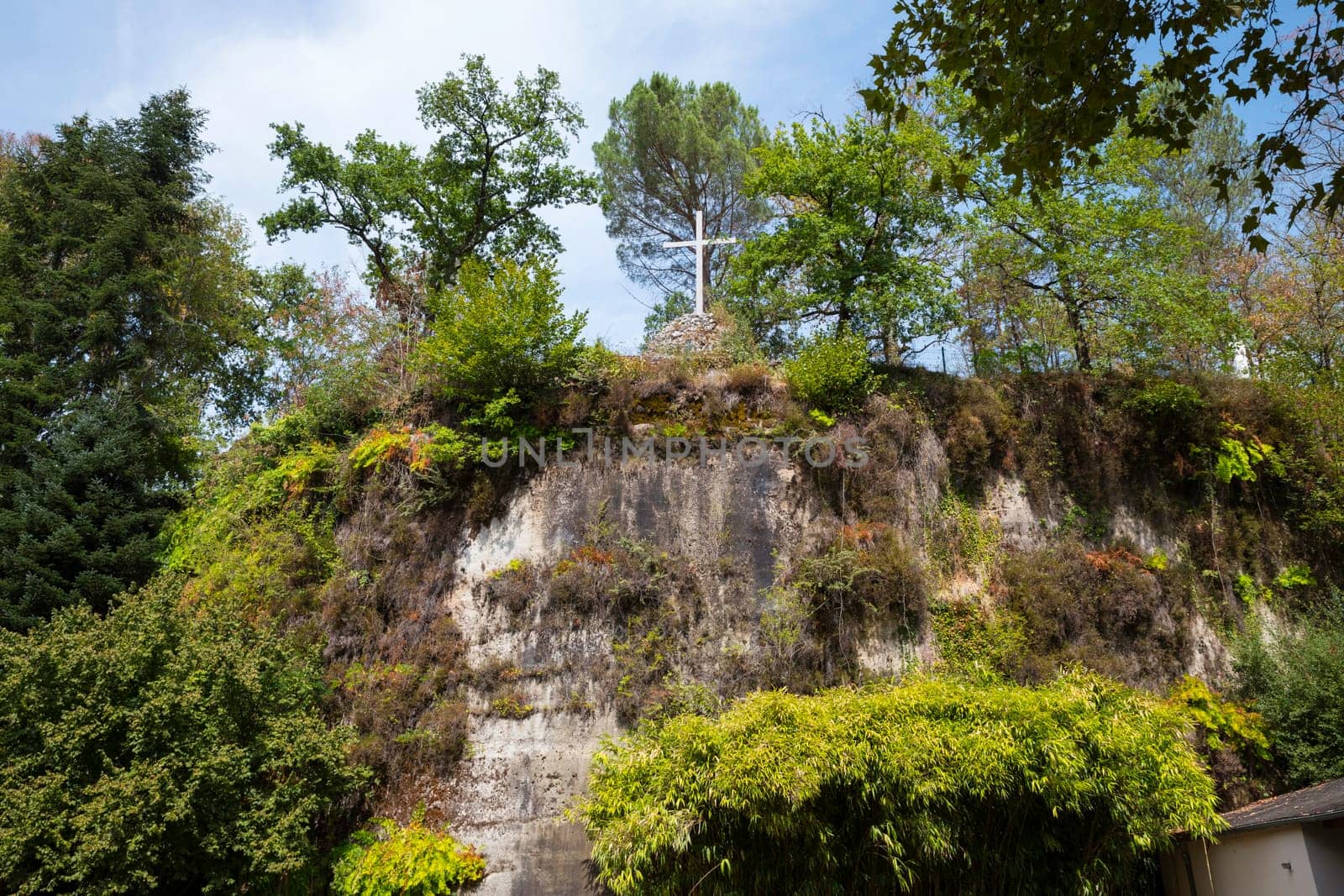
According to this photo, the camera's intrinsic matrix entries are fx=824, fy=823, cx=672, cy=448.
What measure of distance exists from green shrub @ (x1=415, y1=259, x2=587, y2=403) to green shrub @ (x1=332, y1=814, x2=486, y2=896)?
6047 millimetres

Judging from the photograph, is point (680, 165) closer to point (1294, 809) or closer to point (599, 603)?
point (599, 603)

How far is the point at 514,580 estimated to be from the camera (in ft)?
37.7

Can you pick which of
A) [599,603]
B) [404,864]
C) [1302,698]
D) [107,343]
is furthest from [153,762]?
[1302,698]

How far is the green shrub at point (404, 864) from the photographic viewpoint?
9.25 metres

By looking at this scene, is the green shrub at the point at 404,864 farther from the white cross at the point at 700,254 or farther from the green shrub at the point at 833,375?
the white cross at the point at 700,254

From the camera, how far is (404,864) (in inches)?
370

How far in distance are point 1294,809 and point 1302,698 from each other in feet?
8.59

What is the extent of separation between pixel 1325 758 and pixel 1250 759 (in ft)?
2.57

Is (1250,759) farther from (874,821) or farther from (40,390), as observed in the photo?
(40,390)

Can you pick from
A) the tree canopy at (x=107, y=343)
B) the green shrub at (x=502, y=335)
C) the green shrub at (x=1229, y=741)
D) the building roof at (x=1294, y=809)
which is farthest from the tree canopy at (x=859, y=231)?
the tree canopy at (x=107, y=343)

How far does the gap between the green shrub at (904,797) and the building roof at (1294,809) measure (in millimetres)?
531

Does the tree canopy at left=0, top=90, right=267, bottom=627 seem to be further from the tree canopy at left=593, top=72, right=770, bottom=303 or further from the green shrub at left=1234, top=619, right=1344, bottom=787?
the green shrub at left=1234, top=619, right=1344, bottom=787

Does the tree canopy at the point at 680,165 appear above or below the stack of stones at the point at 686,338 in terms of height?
above

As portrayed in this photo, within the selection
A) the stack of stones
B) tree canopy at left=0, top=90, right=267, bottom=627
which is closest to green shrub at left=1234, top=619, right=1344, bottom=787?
the stack of stones
